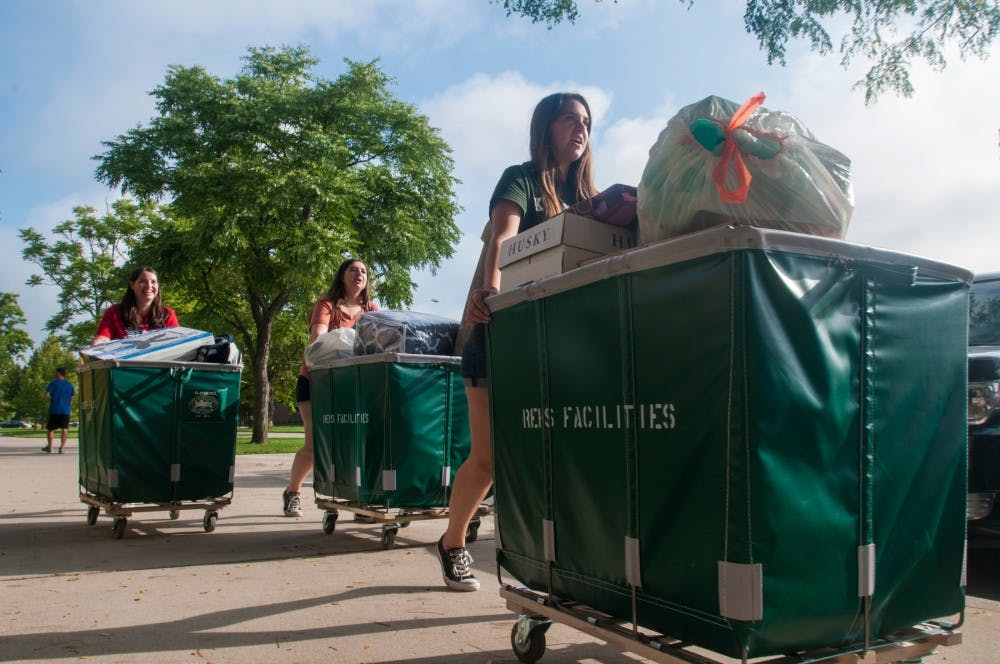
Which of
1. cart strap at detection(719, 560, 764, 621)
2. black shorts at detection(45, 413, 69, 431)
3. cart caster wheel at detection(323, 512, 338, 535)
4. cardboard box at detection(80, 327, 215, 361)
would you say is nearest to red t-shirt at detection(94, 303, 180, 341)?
cardboard box at detection(80, 327, 215, 361)

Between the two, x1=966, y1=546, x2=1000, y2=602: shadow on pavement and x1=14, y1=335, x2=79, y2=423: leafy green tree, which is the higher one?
x1=14, y1=335, x2=79, y2=423: leafy green tree

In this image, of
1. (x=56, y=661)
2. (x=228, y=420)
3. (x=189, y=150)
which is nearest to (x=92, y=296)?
(x=189, y=150)

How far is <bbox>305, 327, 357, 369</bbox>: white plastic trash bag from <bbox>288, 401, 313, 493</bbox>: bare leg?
0.51 metres

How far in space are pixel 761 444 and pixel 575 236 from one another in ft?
3.75

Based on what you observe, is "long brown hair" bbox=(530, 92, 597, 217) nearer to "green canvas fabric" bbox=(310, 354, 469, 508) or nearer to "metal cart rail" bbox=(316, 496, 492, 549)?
"green canvas fabric" bbox=(310, 354, 469, 508)

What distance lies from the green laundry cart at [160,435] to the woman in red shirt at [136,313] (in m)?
0.42

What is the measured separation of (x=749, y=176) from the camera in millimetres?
2299

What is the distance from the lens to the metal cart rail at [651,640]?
2.21 metres

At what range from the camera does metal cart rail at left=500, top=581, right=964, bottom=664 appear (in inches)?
86.9

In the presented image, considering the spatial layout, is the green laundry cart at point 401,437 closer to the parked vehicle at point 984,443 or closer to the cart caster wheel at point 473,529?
the cart caster wheel at point 473,529

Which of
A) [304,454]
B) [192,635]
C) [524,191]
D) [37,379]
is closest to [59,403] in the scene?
[304,454]

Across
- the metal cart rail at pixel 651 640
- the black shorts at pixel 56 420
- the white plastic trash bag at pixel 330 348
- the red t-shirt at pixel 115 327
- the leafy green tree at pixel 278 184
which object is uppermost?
the leafy green tree at pixel 278 184

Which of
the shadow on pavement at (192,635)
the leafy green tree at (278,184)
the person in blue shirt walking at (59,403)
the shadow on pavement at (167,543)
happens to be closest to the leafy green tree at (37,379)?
the leafy green tree at (278,184)

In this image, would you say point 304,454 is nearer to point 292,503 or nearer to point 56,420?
point 292,503
